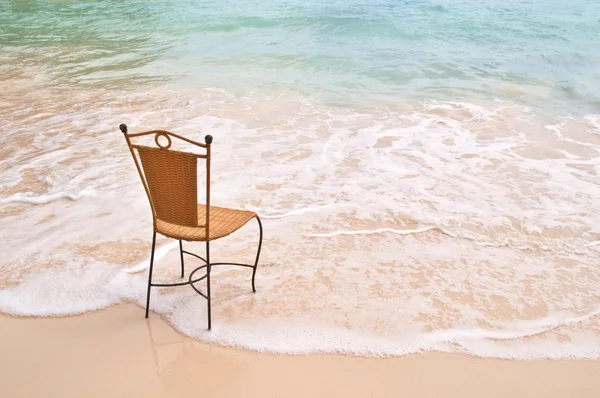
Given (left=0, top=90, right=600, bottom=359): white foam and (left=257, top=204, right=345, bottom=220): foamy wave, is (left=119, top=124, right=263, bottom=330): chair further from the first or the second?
(left=257, top=204, right=345, bottom=220): foamy wave

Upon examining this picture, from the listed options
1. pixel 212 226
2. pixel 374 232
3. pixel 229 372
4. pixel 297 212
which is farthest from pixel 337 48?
pixel 229 372

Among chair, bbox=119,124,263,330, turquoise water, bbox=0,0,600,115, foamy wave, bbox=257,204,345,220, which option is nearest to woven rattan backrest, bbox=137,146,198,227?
chair, bbox=119,124,263,330

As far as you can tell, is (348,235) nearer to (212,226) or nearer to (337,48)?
(212,226)

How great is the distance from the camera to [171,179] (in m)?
2.42

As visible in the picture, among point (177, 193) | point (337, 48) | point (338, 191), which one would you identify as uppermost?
point (177, 193)

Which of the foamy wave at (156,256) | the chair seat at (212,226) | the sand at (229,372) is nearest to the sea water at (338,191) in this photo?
the foamy wave at (156,256)

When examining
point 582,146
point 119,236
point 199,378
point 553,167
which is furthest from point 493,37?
point 199,378

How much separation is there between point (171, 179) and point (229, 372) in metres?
0.97

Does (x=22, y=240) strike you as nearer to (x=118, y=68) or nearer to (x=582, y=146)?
(x=582, y=146)

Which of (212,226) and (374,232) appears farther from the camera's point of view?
(374,232)

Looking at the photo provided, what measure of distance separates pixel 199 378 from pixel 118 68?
8.65 meters

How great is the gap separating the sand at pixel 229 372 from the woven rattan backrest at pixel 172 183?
0.66 meters

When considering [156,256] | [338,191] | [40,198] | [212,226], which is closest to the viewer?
[212,226]

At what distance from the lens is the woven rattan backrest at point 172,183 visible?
92.8 inches
